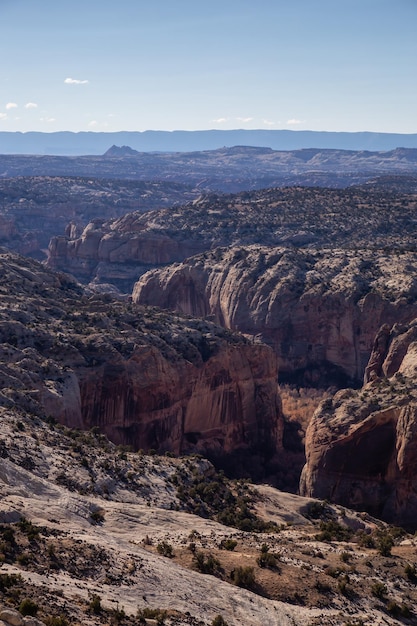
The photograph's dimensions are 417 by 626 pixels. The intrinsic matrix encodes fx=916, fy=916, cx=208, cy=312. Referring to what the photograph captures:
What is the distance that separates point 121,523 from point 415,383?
2056 centimetres

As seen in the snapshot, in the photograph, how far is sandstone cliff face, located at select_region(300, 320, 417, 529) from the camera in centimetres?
4012

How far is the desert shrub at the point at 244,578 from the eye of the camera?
86.1 ft

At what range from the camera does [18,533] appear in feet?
80.5

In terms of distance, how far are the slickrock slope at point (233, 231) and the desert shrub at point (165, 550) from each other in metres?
76.5

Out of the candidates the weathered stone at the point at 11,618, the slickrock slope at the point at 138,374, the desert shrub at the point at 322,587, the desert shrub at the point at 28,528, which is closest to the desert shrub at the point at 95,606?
the weathered stone at the point at 11,618

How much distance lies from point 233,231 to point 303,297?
3726cm

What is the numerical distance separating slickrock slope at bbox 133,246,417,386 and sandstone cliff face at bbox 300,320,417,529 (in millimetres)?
30089

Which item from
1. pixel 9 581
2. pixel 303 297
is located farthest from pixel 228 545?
pixel 303 297

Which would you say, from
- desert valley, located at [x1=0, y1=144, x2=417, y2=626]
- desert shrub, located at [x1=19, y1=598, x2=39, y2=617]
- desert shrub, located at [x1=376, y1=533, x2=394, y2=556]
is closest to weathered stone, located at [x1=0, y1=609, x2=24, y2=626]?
desert valley, located at [x1=0, y1=144, x2=417, y2=626]

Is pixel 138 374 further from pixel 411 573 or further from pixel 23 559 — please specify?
pixel 23 559

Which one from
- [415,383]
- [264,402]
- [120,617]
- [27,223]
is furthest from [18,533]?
[27,223]

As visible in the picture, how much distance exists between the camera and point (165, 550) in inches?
1081

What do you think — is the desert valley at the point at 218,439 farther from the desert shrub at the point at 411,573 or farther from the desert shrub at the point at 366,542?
the desert shrub at the point at 366,542

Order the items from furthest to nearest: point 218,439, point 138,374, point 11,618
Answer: point 218,439, point 138,374, point 11,618
